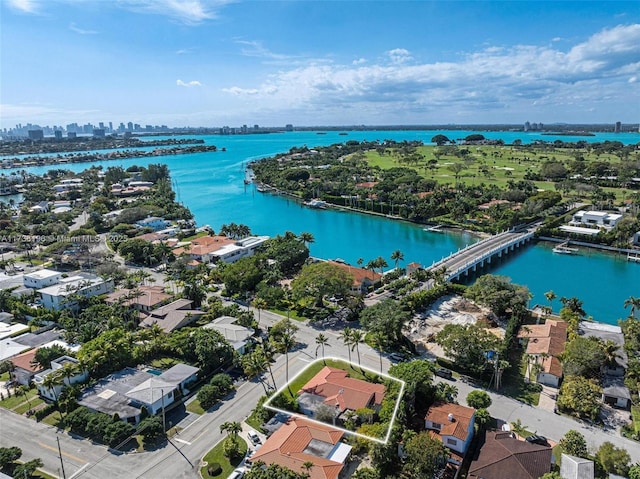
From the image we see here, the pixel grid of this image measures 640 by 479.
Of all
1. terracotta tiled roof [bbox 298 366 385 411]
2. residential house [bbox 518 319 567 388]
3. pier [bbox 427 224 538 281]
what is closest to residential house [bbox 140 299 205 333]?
terracotta tiled roof [bbox 298 366 385 411]

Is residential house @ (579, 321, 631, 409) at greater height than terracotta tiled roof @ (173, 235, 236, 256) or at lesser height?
lesser

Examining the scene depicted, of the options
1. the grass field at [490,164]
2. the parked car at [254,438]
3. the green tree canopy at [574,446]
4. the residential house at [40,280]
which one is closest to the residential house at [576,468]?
the green tree canopy at [574,446]

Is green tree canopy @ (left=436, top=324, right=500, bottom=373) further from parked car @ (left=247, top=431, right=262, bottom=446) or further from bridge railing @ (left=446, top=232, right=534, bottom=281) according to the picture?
bridge railing @ (left=446, top=232, right=534, bottom=281)

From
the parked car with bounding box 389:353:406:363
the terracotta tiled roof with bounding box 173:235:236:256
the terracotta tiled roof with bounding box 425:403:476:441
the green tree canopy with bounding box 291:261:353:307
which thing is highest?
the green tree canopy with bounding box 291:261:353:307

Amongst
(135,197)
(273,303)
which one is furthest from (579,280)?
(135,197)

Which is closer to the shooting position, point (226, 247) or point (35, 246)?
point (226, 247)

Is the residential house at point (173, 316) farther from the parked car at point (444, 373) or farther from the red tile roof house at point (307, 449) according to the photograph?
the parked car at point (444, 373)

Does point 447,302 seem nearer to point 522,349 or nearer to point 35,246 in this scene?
point 522,349
